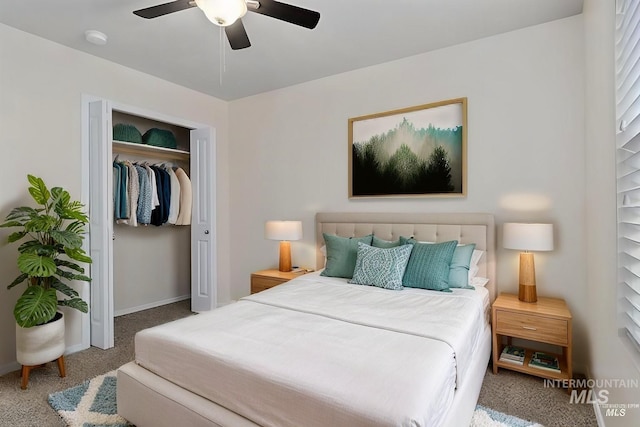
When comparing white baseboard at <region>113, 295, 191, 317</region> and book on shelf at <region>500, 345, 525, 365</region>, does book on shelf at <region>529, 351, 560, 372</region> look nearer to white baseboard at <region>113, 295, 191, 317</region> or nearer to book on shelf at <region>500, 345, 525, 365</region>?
book on shelf at <region>500, 345, 525, 365</region>

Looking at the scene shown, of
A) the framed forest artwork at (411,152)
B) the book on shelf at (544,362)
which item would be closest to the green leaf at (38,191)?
the framed forest artwork at (411,152)

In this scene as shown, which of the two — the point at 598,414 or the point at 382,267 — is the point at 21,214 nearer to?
the point at 382,267

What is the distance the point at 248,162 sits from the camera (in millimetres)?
4191

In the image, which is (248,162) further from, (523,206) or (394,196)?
(523,206)

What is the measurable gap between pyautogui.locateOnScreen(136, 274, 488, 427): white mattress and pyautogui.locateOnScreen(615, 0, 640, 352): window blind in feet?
2.23

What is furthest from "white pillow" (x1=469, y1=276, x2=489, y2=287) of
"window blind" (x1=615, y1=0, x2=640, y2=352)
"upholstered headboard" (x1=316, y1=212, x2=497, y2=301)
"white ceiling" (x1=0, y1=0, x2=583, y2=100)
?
"white ceiling" (x1=0, y1=0, x2=583, y2=100)

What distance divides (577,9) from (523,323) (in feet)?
7.41

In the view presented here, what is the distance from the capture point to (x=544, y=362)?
2.30m

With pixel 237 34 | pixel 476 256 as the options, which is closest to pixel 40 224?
pixel 237 34

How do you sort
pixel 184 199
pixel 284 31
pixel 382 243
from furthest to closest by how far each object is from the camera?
pixel 184 199, pixel 382 243, pixel 284 31

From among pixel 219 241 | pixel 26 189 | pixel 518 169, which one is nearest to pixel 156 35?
pixel 26 189

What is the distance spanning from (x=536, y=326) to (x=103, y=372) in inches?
124

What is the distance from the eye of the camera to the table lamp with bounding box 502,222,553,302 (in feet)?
7.57

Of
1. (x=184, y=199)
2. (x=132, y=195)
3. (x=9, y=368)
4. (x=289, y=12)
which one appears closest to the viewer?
(x=289, y=12)
